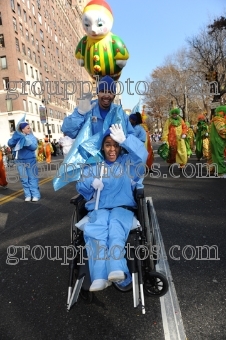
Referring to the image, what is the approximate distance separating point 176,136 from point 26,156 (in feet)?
16.8

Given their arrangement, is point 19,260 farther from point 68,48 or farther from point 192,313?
point 68,48

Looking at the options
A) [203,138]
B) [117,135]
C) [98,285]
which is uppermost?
[117,135]

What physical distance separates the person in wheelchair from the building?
19.9m

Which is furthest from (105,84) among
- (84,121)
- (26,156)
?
(26,156)

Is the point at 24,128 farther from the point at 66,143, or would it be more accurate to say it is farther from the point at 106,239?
the point at 106,239

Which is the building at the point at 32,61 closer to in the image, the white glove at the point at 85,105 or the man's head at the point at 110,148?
the white glove at the point at 85,105

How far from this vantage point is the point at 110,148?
112 inches

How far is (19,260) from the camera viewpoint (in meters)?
3.31

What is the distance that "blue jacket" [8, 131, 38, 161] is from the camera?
6.29 m

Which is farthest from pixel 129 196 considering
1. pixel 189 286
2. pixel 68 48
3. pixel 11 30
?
pixel 68 48

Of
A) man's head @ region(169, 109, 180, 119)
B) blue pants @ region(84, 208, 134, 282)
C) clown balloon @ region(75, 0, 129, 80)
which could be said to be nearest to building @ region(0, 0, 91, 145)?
man's head @ region(169, 109, 180, 119)

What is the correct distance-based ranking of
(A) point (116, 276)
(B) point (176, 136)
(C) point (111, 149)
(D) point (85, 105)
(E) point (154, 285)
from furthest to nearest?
(B) point (176, 136)
(D) point (85, 105)
(C) point (111, 149)
(E) point (154, 285)
(A) point (116, 276)

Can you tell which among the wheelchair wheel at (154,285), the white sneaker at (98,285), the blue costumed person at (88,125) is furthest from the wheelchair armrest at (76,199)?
the wheelchair wheel at (154,285)

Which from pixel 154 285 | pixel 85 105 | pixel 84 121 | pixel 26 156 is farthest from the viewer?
pixel 26 156
